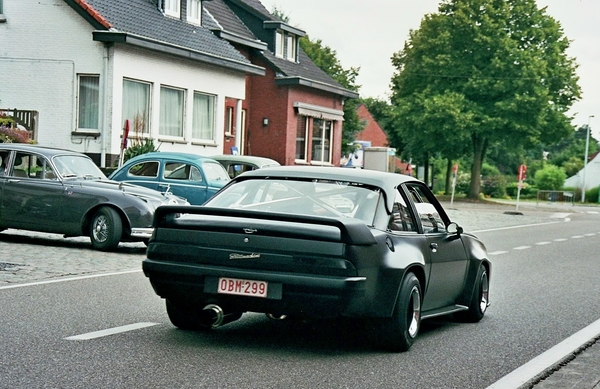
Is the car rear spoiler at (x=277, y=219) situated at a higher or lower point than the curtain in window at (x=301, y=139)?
lower

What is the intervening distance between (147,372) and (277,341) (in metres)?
1.71

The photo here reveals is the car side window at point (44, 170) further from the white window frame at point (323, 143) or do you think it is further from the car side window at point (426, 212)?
the white window frame at point (323, 143)

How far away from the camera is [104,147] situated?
2878 centimetres

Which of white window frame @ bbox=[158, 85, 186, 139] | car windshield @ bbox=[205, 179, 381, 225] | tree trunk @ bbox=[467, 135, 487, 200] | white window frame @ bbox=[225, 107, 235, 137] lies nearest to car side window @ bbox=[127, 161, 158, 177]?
white window frame @ bbox=[158, 85, 186, 139]

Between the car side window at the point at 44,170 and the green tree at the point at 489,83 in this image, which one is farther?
the green tree at the point at 489,83

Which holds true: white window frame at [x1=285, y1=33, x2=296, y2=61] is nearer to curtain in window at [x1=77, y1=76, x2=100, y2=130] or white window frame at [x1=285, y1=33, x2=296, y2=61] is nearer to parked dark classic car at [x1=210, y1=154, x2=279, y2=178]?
curtain in window at [x1=77, y1=76, x2=100, y2=130]

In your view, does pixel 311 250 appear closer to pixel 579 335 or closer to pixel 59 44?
pixel 579 335

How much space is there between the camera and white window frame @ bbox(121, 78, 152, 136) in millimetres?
29734

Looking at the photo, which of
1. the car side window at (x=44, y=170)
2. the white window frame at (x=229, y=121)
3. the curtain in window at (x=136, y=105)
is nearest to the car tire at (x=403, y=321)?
the car side window at (x=44, y=170)

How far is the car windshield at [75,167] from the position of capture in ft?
53.8

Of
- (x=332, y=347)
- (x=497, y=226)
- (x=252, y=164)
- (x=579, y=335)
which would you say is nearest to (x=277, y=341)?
(x=332, y=347)

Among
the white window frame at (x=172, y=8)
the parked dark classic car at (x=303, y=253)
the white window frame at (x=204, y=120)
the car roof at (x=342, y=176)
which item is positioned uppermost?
the white window frame at (x=172, y=8)

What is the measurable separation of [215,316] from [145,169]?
42.2 feet

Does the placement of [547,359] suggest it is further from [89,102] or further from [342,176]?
[89,102]
